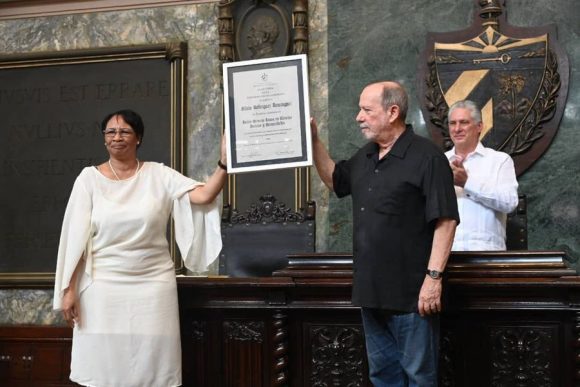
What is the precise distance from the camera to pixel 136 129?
4117 mm

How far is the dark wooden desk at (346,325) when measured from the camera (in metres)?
3.80

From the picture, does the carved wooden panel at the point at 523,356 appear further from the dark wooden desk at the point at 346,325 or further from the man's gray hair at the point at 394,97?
the man's gray hair at the point at 394,97

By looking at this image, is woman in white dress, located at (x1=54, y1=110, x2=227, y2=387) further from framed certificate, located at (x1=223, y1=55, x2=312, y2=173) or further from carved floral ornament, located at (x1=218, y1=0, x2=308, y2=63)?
carved floral ornament, located at (x1=218, y1=0, x2=308, y2=63)

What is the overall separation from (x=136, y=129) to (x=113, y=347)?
39.7 inches

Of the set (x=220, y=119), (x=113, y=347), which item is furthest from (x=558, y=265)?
(x=220, y=119)

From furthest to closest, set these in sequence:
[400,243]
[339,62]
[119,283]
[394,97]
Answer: [339,62], [119,283], [394,97], [400,243]

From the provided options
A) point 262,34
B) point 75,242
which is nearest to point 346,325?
point 75,242

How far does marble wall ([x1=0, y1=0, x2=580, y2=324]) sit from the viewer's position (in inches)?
222

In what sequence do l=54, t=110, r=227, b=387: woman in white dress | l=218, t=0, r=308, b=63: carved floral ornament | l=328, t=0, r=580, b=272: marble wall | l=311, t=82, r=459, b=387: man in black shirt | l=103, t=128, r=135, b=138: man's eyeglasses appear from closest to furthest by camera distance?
1. l=311, t=82, r=459, b=387: man in black shirt
2. l=54, t=110, r=227, b=387: woman in white dress
3. l=103, t=128, r=135, b=138: man's eyeglasses
4. l=328, t=0, r=580, b=272: marble wall
5. l=218, t=0, r=308, b=63: carved floral ornament

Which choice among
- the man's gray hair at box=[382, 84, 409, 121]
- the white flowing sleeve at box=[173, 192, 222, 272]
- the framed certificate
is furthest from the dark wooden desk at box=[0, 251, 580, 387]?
the man's gray hair at box=[382, 84, 409, 121]

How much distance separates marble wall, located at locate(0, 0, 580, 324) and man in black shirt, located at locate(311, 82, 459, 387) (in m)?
2.43

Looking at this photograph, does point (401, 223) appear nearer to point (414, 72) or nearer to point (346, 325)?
point (346, 325)

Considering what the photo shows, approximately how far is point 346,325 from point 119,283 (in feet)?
3.46

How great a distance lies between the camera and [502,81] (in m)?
5.70
